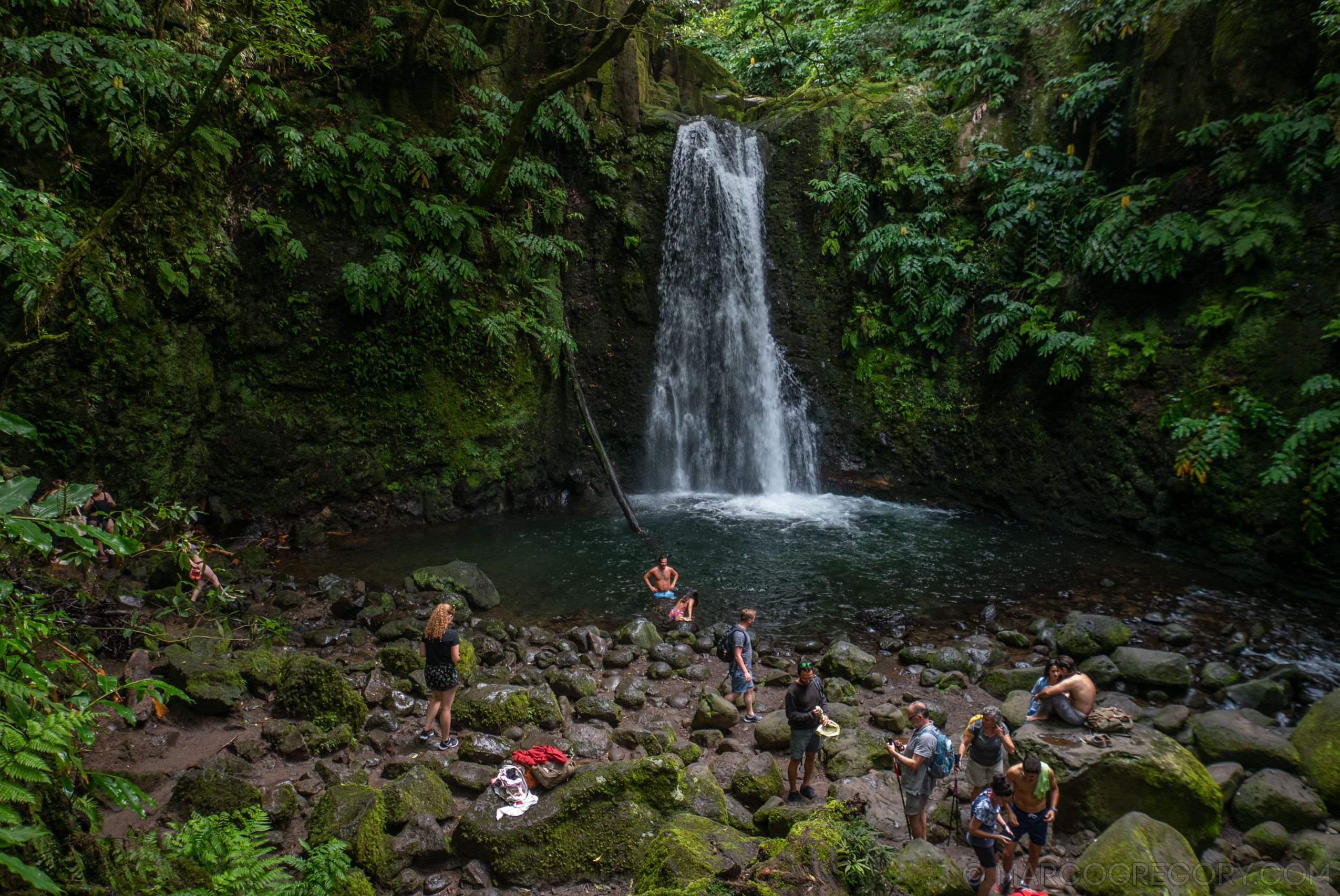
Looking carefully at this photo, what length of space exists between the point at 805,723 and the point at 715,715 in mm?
1312

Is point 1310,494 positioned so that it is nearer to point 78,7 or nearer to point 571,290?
point 571,290

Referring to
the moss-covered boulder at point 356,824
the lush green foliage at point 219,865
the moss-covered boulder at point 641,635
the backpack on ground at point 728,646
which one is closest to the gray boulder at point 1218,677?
the backpack on ground at point 728,646

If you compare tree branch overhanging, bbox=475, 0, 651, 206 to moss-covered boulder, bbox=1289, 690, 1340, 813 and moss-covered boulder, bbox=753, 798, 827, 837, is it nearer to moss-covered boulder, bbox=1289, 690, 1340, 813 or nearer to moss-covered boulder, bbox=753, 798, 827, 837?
moss-covered boulder, bbox=753, 798, 827, 837

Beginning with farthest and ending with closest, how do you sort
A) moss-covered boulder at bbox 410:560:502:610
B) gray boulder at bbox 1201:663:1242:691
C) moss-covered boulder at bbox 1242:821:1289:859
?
moss-covered boulder at bbox 410:560:502:610
gray boulder at bbox 1201:663:1242:691
moss-covered boulder at bbox 1242:821:1289:859

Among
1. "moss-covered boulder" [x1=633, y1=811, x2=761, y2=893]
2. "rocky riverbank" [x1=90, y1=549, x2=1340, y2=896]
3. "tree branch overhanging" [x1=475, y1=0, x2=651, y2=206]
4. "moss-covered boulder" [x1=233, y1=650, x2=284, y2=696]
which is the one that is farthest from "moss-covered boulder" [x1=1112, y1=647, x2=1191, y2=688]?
"tree branch overhanging" [x1=475, y1=0, x2=651, y2=206]

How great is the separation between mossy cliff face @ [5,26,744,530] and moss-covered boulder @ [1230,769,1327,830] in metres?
11.2

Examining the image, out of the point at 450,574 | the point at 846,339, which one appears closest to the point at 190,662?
the point at 450,574

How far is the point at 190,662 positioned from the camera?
17.7 ft

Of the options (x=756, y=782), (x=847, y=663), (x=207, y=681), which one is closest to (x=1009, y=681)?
(x=847, y=663)

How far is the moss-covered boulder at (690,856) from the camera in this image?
11.0 ft

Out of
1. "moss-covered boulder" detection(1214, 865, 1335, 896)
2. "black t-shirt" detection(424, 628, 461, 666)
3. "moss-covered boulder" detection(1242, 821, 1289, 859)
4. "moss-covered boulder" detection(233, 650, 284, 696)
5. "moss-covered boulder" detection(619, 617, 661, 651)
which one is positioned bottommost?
"moss-covered boulder" detection(1242, 821, 1289, 859)

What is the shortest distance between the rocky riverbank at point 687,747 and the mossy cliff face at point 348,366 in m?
2.49

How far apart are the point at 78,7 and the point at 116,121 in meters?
1.43

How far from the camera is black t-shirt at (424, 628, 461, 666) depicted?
5.24 metres
